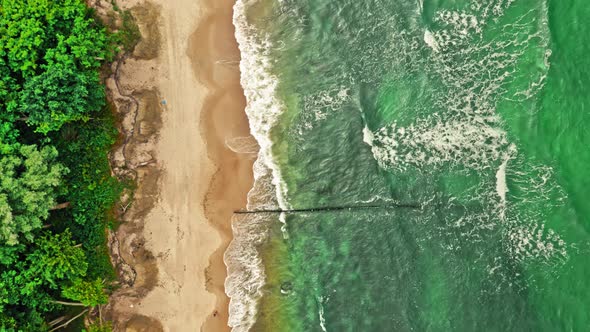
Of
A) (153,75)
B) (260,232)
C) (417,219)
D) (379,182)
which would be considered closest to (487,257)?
(417,219)

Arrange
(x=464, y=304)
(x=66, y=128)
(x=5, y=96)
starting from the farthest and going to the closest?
1. (x=464, y=304)
2. (x=66, y=128)
3. (x=5, y=96)

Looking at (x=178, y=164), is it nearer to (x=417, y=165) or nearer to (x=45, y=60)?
(x=45, y=60)

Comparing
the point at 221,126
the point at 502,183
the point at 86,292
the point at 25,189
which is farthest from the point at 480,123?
the point at 25,189

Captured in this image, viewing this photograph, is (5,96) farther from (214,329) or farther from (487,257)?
(487,257)

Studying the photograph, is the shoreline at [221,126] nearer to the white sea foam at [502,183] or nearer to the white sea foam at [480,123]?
the white sea foam at [480,123]

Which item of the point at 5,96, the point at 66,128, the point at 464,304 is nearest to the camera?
the point at 5,96

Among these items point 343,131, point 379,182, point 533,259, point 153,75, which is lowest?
point 533,259

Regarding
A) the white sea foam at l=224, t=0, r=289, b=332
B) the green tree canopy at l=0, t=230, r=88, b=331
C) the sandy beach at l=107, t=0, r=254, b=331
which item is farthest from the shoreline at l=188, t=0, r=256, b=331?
the green tree canopy at l=0, t=230, r=88, b=331

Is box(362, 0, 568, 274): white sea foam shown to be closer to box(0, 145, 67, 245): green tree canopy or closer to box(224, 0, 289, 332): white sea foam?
box(224, 0, 289, 332): white sea foam
